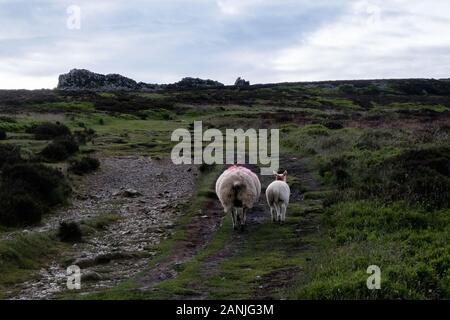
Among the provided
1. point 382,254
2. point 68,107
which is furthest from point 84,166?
point 68,107

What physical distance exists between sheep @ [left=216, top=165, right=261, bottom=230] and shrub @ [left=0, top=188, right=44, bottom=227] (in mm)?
6414

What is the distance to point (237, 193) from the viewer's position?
17.6 metres

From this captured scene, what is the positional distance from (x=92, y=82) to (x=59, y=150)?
118 meters

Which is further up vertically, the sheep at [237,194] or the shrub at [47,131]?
the shrub at [47,131]

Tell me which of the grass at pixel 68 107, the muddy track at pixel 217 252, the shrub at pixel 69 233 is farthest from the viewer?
the grass at pixel 68 107

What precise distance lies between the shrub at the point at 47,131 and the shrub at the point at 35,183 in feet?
61.0

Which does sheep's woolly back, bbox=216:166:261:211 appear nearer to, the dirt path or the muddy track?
the muddy track

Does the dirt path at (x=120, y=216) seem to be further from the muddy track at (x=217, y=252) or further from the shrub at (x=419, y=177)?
the shrub at (x=419, y=177)

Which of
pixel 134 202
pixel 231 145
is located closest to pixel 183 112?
pixel 231 145

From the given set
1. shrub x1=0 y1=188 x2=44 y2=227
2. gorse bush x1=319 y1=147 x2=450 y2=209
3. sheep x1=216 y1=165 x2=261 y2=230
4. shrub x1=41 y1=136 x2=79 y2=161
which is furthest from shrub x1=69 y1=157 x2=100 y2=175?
sheep x1=216 y1=165 x2=261 y2=230

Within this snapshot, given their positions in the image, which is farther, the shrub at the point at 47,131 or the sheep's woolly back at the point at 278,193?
the shrub at the point at 47,131

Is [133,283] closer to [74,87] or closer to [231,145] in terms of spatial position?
[231,145]

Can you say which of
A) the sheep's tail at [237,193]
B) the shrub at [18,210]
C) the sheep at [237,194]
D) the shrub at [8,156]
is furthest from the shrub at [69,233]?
the shrub at [8,156]

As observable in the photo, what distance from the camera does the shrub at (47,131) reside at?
4059cm
